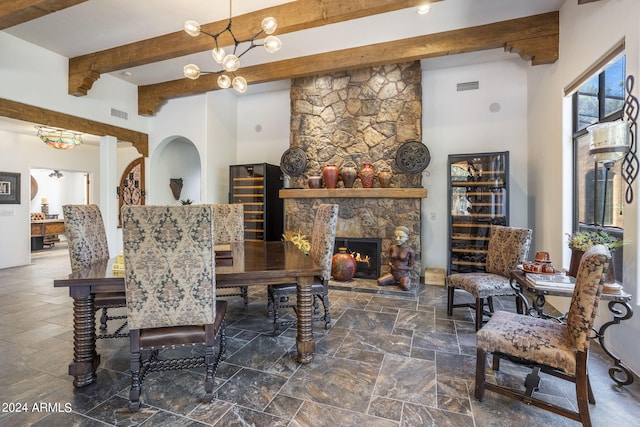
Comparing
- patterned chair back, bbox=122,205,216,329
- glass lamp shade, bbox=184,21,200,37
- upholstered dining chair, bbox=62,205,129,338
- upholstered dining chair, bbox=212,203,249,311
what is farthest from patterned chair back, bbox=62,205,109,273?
glass lamp shade, bbox=184,21,200,37

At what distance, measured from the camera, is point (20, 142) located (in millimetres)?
6535

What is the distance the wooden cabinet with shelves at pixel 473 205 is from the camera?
4375 millimetres

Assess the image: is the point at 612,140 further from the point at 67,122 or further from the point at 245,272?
the point at 67,122

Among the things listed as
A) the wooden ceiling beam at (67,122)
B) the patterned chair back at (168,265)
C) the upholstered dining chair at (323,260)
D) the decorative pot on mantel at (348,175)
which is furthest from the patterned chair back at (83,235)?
the decorative pot on mantel at (348,175)

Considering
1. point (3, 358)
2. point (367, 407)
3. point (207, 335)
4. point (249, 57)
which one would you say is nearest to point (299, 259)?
point (207, 335)

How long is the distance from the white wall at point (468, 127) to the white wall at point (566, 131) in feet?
0.68

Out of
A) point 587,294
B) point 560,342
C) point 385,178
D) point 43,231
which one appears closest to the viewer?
point 587,294

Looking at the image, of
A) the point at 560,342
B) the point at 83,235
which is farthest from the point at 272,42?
the point at 560,342

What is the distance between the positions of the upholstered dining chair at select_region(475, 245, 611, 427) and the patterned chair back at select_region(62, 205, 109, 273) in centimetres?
297

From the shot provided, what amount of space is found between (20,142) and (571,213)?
9.72 metres

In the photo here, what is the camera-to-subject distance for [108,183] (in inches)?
218

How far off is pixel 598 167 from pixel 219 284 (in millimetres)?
3559

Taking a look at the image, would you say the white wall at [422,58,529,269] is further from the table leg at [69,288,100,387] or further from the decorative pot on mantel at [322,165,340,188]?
the table leg at [69,288,100,387]

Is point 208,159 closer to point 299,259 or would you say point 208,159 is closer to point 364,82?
point 364,82
